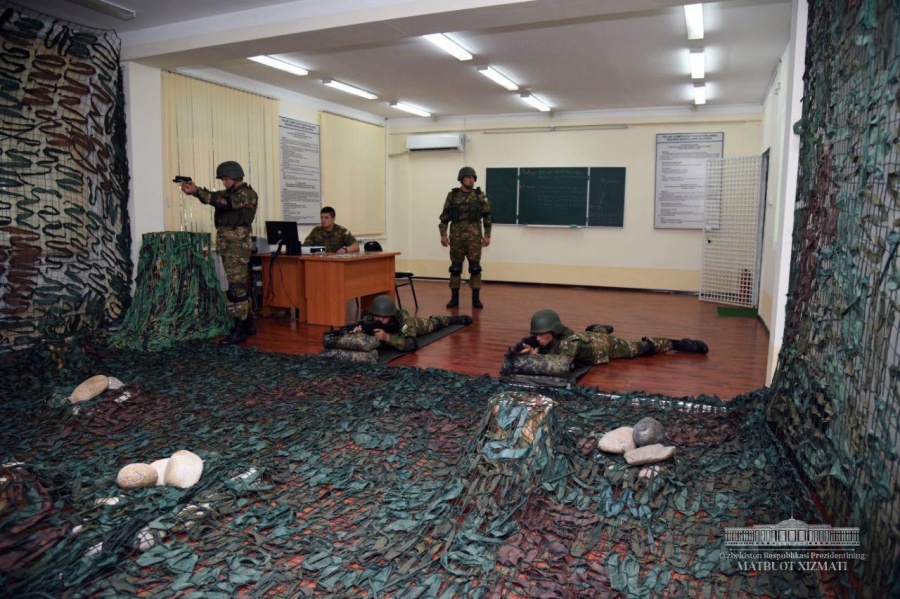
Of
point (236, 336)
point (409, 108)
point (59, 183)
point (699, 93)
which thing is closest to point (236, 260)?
point (236, 336)

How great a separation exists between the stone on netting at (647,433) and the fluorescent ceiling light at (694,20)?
379 cm

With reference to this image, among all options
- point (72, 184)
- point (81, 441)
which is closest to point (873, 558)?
point (81, 441)

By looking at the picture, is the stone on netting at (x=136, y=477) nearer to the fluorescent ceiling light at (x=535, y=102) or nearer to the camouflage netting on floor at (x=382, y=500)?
the camouflage netting on floor at (x=382, y=500)

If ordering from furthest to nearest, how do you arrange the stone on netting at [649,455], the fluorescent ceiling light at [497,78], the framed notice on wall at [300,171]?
the framed notice on wall at [300,171], the fluorescent ceiling light at [497,78], the stone on netting at [649,455]

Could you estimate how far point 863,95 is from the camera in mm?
2193

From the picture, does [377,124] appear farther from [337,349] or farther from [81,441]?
[81,441]

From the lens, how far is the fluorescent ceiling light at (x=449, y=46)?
614 centimetres

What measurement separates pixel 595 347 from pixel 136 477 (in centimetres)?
335

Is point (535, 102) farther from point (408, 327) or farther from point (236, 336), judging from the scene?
point (236, 336)

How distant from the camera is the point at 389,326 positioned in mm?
5523

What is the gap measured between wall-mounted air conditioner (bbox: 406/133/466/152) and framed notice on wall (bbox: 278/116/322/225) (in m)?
2.27

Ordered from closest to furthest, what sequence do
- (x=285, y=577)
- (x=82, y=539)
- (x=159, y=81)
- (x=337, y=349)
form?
(x=285, y=577) → (x=82, y=539) → (x=337, y=349) → (x=159, y=81)

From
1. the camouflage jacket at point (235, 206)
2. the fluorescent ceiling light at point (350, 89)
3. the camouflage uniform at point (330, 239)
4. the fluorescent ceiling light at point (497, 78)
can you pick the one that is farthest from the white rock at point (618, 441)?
the fluorescent ceiling light at point (350, 89)

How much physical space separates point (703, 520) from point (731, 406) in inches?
61.3
